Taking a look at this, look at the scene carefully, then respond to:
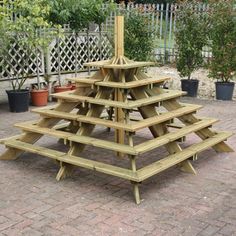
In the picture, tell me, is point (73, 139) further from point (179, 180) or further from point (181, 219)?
point (181, 219)

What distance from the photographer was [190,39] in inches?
403

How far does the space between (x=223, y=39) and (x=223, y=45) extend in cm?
14

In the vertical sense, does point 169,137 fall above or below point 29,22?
below

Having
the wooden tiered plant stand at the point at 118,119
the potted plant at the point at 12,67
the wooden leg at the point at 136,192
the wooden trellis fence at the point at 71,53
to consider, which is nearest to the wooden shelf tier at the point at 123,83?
the wooden tiered plant stand at the point at 118,119

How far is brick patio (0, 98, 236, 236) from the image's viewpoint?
372 centimetres

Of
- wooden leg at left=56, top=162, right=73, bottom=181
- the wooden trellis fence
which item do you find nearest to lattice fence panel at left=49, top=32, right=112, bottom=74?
the wooden trellis fence

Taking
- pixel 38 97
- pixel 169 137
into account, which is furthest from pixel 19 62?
pixel 169 137

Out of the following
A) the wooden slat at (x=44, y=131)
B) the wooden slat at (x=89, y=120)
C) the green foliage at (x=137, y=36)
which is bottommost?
the wooden slat at (x=44, y=131)

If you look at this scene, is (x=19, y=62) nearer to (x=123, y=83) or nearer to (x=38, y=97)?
(x=38, y=97)

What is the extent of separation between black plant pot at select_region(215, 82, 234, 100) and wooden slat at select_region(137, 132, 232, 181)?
4.29 meters

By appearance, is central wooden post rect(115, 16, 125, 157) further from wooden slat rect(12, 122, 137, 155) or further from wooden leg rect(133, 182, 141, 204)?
wooden leg rect(133, 182, 141, 204)

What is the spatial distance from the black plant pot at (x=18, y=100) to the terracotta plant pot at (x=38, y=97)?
512 millimetres

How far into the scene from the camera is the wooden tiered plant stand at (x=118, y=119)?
469 centimetres

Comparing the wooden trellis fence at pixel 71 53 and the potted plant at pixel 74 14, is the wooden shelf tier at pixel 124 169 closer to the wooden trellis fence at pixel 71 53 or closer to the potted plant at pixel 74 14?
the wooden trellis fence at pixel 71 53
